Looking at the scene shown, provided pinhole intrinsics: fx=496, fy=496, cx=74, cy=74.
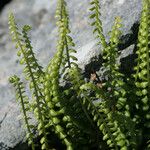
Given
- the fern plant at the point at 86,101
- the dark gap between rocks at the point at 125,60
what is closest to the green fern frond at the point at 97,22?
the fern plant at the point at 86,101

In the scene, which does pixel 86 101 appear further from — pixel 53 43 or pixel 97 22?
pixel 53 43

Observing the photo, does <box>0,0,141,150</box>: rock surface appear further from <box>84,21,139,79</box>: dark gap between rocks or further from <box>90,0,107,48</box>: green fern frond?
<box>90,0,107,48</box>: green fern frond

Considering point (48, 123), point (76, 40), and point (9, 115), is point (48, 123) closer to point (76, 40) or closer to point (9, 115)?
point (9, 115)

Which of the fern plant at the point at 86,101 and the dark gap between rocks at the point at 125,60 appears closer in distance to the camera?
the fern plant at the point at 86,101

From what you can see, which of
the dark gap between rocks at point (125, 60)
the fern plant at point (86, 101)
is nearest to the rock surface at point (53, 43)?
the dark gap between rocks at point (125, 60)

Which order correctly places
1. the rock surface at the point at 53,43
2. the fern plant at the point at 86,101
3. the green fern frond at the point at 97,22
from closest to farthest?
the fern plant at the point at 86,101, the green fern frond at the point at 97,22, the rock surface at the point at 53,43

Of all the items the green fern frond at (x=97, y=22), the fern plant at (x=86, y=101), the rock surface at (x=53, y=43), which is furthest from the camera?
the rock surface at (x=53, y=43)

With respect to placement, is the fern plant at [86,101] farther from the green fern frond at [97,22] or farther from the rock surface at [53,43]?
the rock surface at [53,43]

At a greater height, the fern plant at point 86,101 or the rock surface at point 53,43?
the rock surface at point 53,43

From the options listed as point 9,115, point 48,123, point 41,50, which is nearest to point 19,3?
point 41,50
